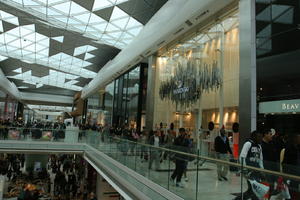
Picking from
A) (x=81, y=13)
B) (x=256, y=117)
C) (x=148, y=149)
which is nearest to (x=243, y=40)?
(x=256, y=117)

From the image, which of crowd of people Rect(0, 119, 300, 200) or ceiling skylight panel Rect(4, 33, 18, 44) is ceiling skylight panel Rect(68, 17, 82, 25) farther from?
crowd of people Rect(0, 119, 300, 200)

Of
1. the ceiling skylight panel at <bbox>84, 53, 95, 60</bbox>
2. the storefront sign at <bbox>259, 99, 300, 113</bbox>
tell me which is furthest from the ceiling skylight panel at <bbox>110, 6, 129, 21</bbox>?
the storefront sign at <bbox>259, 99, 300, 113</bbox>

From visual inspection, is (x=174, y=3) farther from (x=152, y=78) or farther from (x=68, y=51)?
(x=68, y=51)

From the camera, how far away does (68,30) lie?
23453 mm

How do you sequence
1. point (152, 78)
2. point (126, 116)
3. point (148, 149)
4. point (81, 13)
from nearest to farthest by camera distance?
point (148, 149) < point (152, 78) < point (81, 13) < point (126, 116)

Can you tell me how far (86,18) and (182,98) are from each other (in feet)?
39.6

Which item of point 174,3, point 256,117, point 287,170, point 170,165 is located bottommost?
point 170,165

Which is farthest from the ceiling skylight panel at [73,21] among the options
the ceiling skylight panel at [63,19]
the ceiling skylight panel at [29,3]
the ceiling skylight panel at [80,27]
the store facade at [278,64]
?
the store facade at [278,64]

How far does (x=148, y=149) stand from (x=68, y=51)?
86.3ft

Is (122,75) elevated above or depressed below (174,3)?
below

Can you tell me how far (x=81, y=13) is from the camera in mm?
20719

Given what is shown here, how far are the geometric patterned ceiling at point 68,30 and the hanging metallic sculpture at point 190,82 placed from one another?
6.53 m

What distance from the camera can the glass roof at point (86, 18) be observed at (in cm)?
1928

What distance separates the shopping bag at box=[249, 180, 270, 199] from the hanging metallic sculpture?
8.25 metres
